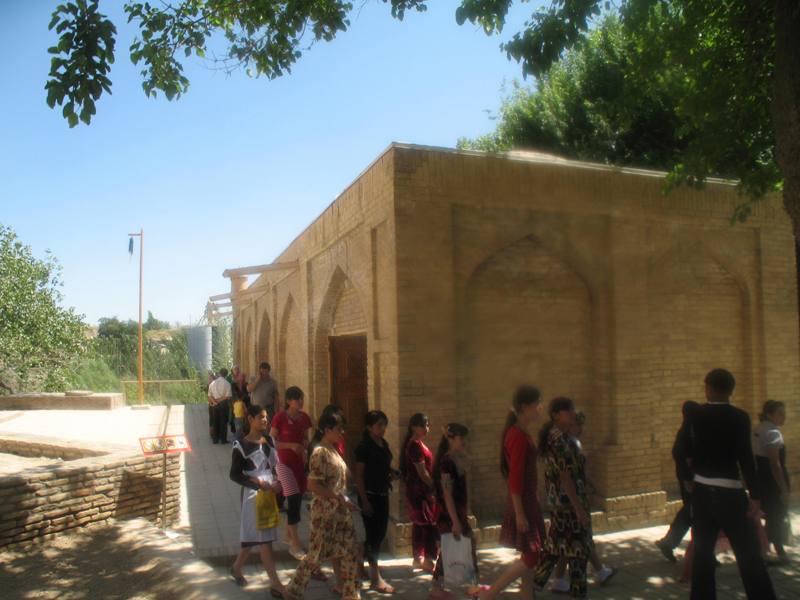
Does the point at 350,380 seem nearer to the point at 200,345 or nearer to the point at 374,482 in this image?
the point at 374,482

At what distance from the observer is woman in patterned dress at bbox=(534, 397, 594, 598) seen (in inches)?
182

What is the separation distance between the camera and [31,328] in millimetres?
21672

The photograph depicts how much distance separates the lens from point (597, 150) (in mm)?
15625

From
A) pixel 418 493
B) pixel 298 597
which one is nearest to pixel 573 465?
pixel 418 493

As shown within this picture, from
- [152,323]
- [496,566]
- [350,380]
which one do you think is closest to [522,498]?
[496,566]

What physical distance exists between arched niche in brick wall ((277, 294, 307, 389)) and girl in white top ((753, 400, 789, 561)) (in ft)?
24.2

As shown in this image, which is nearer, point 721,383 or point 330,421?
point 721,383

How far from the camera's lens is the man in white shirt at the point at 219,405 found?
12.3m

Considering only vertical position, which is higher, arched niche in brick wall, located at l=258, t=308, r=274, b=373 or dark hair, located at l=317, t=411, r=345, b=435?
arched niche in brick wall, located at l=258, t=308, r=274, b=373

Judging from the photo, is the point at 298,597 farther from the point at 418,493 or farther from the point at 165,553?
the point at 165,553

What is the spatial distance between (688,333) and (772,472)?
99.9 inches

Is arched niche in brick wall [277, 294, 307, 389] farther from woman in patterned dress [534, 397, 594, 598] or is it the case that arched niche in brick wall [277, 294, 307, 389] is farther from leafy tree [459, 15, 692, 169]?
woman in patterned dress [534, 397, 594, 598]

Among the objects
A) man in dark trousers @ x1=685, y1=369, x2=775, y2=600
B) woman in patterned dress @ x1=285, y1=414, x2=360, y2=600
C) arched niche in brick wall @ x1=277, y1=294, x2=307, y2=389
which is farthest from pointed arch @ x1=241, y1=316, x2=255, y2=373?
man in dark trousers @ x1=685, y1=369, x2=775, y2=600

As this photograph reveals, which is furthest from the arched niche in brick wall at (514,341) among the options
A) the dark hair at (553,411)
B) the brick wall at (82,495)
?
the brick wall at (82,495)
